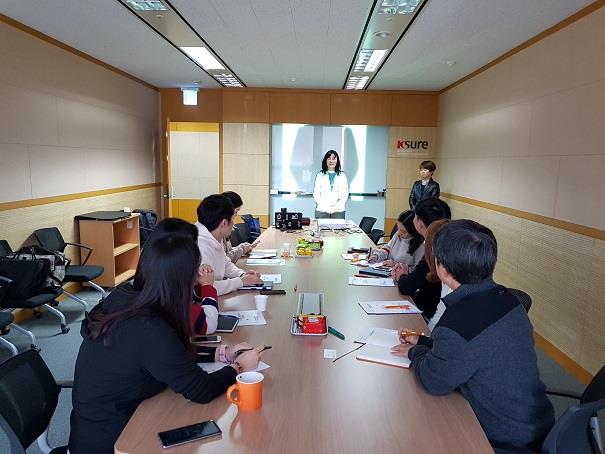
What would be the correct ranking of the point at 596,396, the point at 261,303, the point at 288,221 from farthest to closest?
the point at 288,221
the point at 261,303
the point at 596,396

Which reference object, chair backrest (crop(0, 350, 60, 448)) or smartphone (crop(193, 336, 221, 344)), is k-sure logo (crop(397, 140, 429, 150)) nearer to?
smartphone (crop(193, 336, 221, 344))

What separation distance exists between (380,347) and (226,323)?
2.62ft

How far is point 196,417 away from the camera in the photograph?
1.54m

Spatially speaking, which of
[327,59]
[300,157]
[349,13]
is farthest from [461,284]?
[300,157]

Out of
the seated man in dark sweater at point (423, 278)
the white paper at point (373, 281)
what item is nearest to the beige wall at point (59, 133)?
the white paper at point (373, 281)

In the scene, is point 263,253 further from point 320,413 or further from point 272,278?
point 320,413

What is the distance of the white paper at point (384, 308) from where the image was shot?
2.65 meters

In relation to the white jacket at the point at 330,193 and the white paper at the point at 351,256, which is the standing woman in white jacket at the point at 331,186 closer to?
the white jacket at the point at 330,193

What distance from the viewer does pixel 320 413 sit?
158cm

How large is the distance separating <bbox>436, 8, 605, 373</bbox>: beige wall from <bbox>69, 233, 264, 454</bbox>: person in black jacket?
327 centimetres

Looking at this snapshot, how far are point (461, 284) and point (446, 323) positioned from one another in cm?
22

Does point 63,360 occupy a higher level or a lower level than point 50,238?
lower

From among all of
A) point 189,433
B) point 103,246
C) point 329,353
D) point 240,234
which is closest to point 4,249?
point 103,246

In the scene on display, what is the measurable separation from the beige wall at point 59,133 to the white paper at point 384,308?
12.3 feet
